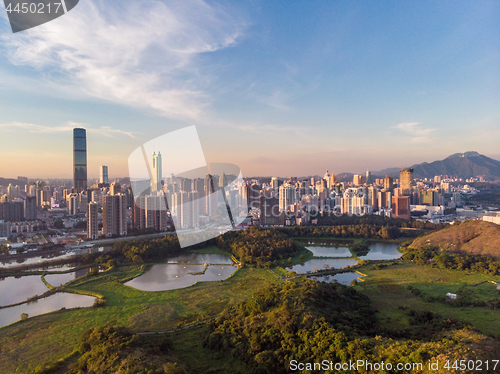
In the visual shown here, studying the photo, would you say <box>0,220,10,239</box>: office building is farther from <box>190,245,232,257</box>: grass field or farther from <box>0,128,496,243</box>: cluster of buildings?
<box>190,245,232,257</box>: grass field

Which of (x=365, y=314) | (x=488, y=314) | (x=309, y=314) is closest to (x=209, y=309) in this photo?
(x=309, y=314)

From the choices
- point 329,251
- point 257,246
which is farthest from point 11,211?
point 329,251

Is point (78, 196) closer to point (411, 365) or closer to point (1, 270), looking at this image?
point (1, 270)

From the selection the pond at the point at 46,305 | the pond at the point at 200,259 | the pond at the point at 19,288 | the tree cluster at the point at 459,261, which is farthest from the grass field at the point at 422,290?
the pond at the point at 19,288

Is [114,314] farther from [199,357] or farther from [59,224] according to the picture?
[59,224]

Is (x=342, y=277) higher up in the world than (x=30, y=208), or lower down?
lower down
